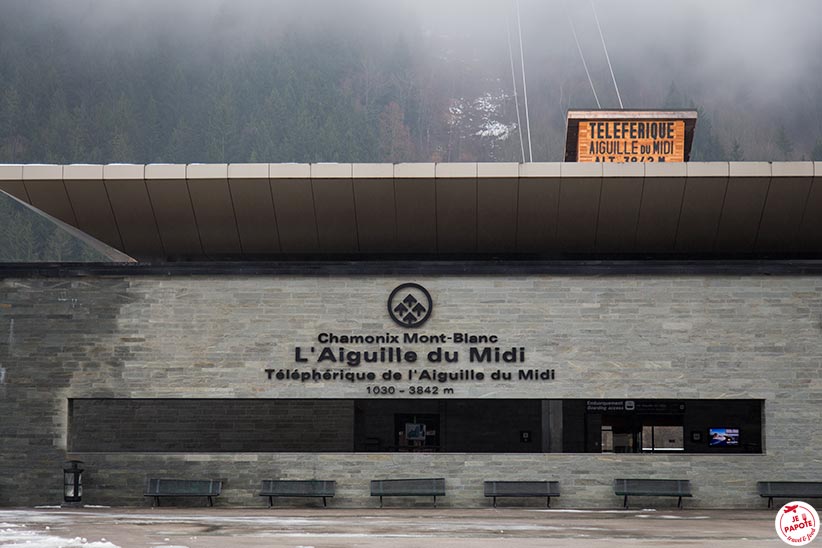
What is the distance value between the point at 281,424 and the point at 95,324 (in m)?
8.33

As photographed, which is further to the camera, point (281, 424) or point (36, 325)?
point (281, 424)

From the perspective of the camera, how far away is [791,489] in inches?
964

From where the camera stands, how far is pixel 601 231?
27.0 m

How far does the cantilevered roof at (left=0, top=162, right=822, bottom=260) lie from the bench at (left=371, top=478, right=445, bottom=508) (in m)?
6.10

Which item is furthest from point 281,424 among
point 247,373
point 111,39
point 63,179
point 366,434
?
point 111,39

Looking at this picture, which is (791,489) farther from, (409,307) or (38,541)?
(38,541)

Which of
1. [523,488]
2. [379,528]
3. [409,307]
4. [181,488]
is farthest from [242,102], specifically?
[379,528]

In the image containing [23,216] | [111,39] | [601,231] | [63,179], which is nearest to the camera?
[63,179]

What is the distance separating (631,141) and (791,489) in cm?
889

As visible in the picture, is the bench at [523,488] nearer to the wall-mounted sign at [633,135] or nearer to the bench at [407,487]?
the bench at [407,487]

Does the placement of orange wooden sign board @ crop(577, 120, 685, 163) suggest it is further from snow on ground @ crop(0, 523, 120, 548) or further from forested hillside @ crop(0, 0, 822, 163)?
forested hillside @ crop(0, 0, 822, 163)

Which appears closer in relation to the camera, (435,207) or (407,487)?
(407,487)

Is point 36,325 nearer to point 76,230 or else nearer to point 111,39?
point 76,230

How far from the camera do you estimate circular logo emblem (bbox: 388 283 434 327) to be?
2578 cm
